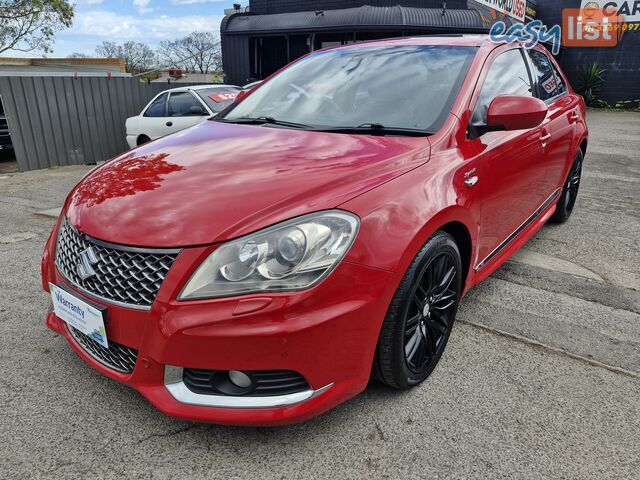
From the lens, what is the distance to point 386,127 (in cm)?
239

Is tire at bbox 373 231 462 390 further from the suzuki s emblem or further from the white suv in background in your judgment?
the white suv in background

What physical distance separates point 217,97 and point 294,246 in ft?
23.9

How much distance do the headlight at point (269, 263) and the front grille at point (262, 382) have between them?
0.30 meters

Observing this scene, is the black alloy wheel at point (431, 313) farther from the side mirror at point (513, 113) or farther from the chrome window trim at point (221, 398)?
the side mirror at point (513, 113)

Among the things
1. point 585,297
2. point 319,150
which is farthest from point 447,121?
point 585,297

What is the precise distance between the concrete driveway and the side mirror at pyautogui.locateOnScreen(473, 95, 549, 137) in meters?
1.12

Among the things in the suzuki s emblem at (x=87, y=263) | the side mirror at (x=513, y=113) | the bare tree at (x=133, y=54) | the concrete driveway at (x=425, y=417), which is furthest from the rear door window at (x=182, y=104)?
the bare tree at (x=133, y=54)

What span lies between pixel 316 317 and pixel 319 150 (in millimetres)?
873

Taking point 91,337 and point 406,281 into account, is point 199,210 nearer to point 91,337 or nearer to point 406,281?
point 91,337

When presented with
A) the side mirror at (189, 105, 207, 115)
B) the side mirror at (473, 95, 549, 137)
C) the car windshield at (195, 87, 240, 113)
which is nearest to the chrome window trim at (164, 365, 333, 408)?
the side mirror at (473, 95, 549, 137)

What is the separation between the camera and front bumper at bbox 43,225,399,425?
5.13 ft

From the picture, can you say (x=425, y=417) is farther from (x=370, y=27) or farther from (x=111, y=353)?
(x=370, y=27)

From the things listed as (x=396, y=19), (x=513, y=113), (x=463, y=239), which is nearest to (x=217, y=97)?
(x=513, y=113)

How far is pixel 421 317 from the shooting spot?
2105 mm
